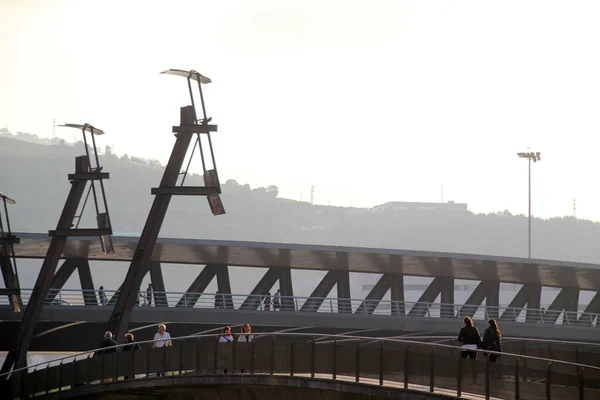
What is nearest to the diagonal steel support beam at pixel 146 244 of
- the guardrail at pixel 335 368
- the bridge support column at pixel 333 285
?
the guardrail at pixel 335 368

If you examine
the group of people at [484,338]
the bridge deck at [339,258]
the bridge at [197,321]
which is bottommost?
the bridge at [197,321]

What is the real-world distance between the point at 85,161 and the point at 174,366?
8891mm

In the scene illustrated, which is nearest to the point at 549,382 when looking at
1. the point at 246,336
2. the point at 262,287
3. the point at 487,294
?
the point at 246,336

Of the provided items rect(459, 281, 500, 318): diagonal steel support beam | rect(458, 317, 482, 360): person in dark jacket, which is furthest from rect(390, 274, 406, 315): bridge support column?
rect(458, 317, 482, 360): person in dark jacket

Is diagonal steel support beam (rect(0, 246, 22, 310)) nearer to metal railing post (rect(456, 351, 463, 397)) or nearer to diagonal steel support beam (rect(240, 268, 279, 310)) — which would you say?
diagonal steel support beam (rect(240, 268, 279, 310))

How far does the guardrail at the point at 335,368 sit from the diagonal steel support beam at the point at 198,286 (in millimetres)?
12521

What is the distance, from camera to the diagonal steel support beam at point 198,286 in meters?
44.7

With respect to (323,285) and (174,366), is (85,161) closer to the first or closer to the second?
(174,366)

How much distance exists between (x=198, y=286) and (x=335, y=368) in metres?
23.7

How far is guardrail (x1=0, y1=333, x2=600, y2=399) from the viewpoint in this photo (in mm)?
19125

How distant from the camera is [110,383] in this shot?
28516 millimetres

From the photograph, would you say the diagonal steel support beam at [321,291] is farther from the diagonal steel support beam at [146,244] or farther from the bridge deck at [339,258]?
the diagonal steel support beam at [146,244]

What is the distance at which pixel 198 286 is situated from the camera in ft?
157

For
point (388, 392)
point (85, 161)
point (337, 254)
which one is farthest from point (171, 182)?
point (337, 254)
